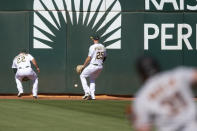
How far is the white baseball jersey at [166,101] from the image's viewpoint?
431cm

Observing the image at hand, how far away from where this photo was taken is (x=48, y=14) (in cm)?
2094

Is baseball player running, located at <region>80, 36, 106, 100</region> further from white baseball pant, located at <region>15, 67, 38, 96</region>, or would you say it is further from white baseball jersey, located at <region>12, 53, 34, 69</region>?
white baseball jersey, located at <region>12, 53, 34, 69</region>

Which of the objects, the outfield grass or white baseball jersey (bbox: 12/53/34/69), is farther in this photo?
white baseball jersey (bbox: 12/53/34/69)

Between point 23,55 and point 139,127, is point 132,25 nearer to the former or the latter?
point 23,55

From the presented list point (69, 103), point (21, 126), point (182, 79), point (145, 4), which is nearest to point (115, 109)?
point (69, 103)

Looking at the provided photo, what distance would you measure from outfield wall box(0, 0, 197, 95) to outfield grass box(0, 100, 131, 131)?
3.21m

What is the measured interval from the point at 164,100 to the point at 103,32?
16.6 m

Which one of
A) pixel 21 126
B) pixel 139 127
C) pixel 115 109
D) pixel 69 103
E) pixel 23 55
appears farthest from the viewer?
pixel 23 55

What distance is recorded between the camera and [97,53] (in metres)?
18.8

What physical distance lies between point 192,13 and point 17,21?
5809 millimetres

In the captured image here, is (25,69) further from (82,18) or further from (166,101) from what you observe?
(166,101)

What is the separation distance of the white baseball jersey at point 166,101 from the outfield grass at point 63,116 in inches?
267

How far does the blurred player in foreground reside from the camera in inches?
170

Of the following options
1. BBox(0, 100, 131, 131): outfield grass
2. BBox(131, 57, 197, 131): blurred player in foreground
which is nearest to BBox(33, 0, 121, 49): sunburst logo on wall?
BBox(0, 100, 131, 131): outfield grass
